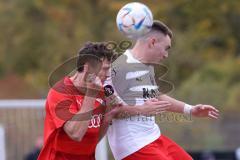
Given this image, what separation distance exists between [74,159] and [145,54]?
116cm

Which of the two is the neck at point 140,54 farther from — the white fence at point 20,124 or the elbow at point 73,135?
the white fence at point 20,124

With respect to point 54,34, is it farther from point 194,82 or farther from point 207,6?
point 194,82

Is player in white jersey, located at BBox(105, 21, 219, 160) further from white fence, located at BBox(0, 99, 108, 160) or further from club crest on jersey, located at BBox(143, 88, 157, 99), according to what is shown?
white fence, located at BBox(0, 99, 108, 160)

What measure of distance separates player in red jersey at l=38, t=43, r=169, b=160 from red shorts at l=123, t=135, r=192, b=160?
38 centimetres

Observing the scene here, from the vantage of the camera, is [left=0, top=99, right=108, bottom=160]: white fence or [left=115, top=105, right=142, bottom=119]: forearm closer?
[left=115, top=105, right=142, bottom=119]: forearm

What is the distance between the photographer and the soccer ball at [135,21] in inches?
301

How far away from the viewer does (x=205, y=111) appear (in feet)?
25.9

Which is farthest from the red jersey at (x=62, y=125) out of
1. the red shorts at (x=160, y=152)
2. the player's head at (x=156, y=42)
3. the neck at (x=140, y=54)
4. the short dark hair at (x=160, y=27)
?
the short dark hair at (x=160, y=27)

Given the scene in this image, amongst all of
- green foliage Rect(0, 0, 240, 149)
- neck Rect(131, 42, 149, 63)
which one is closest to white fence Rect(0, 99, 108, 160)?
green foliage Rect(0, 0, 240, 149)

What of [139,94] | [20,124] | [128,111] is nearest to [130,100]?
[139,94]

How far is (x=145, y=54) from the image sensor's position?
25.0ft

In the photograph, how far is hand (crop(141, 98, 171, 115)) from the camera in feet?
23.9

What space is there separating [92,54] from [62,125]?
2.19ft

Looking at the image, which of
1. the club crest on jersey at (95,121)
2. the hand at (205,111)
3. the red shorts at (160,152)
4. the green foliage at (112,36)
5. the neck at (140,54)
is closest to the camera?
the club crest on jersey at (95,121)
